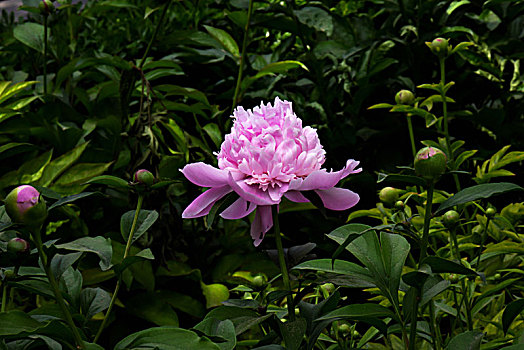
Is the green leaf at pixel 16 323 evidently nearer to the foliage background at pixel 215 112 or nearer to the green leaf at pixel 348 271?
the green leaf at pixel 348 271

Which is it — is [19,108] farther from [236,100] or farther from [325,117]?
[325,117]

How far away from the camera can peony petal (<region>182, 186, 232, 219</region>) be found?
2.40ft

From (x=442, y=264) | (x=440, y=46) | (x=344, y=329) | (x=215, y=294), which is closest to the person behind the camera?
(x=442, y=264)

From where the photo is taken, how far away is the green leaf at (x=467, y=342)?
2.10 feet

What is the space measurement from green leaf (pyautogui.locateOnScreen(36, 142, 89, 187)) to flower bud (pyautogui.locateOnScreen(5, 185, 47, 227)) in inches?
36.4

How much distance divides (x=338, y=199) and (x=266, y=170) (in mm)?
101

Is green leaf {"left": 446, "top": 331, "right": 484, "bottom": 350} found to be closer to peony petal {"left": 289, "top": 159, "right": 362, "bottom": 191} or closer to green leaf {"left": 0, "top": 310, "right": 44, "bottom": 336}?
peony petal {"left": 289, "top": 159, "right": 362, "bottom": 191}

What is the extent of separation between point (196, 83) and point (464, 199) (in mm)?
1673

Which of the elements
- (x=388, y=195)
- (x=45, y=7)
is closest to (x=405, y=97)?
(x=388, y=195)

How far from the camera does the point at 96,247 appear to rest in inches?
28.7

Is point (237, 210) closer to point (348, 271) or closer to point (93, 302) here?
point (348, 271)

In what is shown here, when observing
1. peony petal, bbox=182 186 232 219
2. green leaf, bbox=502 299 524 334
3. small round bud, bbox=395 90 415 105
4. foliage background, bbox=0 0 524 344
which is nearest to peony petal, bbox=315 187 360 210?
peony petal, bbox=182 186 232 219

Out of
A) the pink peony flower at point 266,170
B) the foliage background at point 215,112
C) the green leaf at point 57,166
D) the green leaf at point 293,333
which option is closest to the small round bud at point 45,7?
the foliage background at point 215,112

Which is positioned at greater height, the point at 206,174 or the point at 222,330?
the point at 206,174
